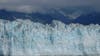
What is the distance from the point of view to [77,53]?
237 feet

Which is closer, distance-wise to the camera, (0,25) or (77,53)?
(0,25)

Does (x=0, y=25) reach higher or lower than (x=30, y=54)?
higher

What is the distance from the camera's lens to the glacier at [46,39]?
66312 millimetres

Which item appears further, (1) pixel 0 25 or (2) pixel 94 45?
(2) pixel 94 45

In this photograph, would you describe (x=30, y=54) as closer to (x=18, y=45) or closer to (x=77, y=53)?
(x=18, y=45)

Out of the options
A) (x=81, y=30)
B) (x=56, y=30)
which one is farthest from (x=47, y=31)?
(x=81, y=30)

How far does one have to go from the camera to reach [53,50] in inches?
2768

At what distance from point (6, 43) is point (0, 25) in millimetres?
2715

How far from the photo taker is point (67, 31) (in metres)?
70.9

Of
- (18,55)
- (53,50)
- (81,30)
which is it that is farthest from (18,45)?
(81,30)

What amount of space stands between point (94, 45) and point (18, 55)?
43.2 feet

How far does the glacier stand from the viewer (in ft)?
218

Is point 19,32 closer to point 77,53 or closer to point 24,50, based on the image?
point 24,50

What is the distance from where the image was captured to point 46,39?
69.4 m
